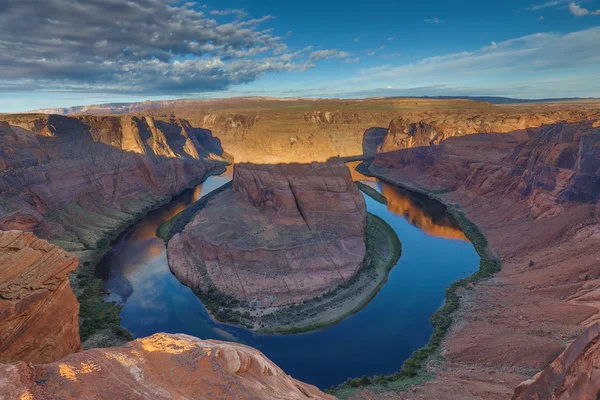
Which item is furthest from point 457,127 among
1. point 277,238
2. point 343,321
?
point 343,321

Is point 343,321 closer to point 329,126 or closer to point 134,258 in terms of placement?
point 134,258

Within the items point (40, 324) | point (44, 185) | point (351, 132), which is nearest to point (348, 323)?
point (40, 324)

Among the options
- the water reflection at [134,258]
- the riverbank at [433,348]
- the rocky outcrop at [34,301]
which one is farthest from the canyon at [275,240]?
the rocky outcrop at [34,301]

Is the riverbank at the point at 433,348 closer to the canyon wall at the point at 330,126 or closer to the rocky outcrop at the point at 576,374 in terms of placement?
the rocky outcrop at the point at 576,374

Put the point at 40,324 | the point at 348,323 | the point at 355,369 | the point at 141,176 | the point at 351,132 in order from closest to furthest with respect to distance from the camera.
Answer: the point at 40,324, the point at 355,369, the point at 348,323, the point at 141,176, the point at 351,132

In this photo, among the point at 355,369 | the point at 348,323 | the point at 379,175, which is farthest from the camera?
the point at 379,175

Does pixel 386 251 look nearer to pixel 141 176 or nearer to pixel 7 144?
pixel 141 176
